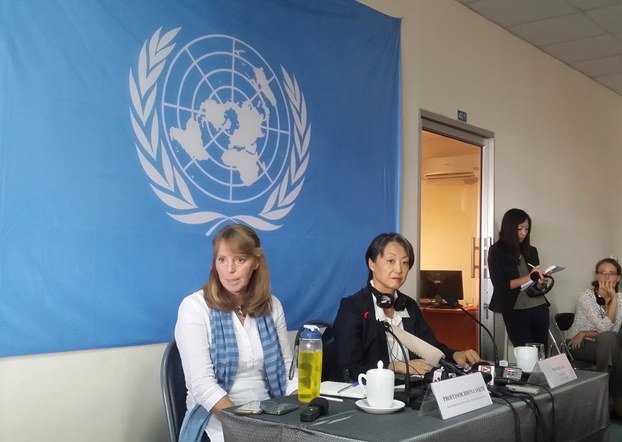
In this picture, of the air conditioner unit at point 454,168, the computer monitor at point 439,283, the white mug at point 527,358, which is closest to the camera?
the white mug at point 527,358

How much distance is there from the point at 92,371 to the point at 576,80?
5.12 meters

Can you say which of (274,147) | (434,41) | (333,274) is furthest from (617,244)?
(274,147)

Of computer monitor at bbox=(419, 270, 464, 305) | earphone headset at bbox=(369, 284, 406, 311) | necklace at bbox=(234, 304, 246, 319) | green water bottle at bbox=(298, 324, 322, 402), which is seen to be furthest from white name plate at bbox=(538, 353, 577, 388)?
computer monitor at bbox=(419, 270, 464, 305)

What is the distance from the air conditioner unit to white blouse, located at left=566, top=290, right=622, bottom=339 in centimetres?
122

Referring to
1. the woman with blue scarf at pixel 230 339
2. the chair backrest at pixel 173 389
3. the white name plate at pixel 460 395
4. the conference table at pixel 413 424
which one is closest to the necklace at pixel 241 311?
the woman with blue scarf at pixel 230 339

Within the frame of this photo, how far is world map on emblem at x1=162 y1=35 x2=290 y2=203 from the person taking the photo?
102 inches

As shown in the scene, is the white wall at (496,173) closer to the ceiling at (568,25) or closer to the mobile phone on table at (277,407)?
the ceiling at (568,25)

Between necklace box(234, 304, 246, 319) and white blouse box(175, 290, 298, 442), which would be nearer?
white blouse box(175, 290, 298, 442)

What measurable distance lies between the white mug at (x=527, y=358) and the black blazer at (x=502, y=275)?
2081 millimetres

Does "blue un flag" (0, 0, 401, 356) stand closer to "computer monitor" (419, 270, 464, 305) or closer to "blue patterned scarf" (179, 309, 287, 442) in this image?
"blue patterned scarf" (179, 309, 287, 442)

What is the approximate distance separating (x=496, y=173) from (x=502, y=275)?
83 cm

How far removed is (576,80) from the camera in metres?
5.94

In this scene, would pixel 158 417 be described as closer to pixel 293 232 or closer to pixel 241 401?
pixel 241 401

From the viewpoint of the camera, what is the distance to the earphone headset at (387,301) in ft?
7.79
